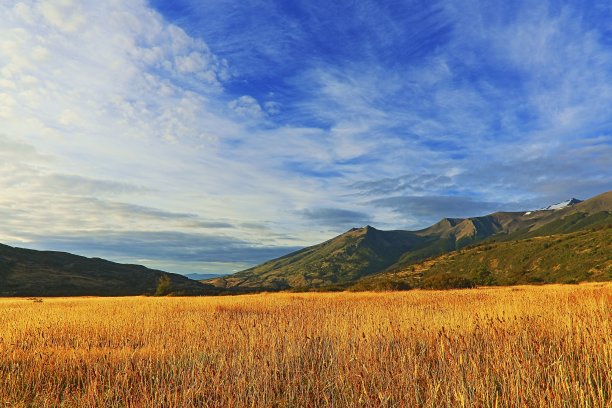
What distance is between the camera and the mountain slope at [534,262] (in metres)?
75.8

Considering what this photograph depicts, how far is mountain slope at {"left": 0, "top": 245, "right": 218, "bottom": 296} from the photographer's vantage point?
77.2 m

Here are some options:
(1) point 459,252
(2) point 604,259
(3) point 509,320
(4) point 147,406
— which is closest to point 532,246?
(1) point 459,252

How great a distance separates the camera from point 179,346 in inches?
345

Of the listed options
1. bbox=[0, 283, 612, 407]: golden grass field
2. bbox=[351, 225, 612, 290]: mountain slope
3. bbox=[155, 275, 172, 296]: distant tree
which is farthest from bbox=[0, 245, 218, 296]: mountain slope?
bbox=[0, 283, 612, 407]: golden grass field

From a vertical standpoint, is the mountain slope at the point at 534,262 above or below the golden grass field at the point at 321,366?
above

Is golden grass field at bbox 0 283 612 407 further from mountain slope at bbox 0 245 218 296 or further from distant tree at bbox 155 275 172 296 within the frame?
mountain slope at bbox 0 245 218 296

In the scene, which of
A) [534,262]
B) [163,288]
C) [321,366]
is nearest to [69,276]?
→ [163,288]

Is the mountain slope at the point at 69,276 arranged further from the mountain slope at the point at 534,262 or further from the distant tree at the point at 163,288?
the mountain slope at the point at 534,262

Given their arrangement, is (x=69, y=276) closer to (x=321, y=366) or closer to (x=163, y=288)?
(x=163, y=288)

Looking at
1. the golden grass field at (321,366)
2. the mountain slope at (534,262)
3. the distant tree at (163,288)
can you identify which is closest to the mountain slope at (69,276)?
the distant tree at (163,288)

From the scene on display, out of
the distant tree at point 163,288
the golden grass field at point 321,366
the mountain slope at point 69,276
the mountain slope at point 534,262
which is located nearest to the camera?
the golden grass field at point 321,366

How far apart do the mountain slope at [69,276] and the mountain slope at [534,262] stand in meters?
53.9

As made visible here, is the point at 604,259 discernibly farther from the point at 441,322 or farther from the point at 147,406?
the point at 147,406

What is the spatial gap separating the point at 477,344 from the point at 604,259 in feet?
303
